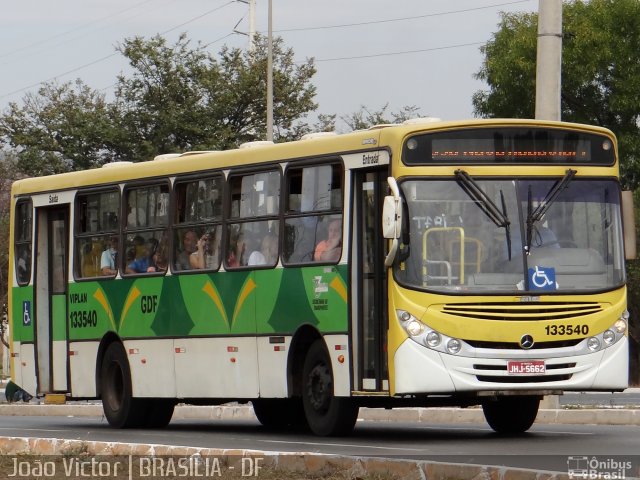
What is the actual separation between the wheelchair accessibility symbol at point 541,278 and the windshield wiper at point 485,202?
320 mm

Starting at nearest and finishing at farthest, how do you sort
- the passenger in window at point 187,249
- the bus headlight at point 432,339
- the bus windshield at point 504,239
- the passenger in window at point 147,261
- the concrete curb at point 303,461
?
the concrete curb at point 303,461
the bus headlight at point 432,339
the bus windshield at point 504,239
the passenger in window at point 187,249
the passenger in window at point 147,261

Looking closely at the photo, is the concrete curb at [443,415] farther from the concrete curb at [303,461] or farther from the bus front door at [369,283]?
the concrete curb at [303,461]

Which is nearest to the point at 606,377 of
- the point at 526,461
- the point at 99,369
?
the point at 526,461

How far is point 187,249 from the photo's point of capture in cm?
2028

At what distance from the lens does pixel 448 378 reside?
16.3 metres

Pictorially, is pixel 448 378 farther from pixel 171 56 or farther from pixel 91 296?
pixel 171 56

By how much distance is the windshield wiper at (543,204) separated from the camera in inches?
658

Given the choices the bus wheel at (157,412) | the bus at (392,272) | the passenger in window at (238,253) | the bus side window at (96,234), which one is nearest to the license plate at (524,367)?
the bus at (392,272)

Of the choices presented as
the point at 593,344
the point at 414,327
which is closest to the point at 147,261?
the point at 414,327

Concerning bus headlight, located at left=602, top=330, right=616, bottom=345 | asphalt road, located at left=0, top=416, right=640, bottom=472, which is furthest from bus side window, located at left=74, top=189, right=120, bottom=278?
bus headlight, located at left=602, top=330, right=616, bottom=345

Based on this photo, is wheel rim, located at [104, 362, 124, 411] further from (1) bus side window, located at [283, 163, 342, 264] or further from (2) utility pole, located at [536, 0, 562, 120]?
(2) utility pole, located at [536, 0, 562, 120]

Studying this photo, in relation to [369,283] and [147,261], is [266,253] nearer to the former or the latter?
[369,283]

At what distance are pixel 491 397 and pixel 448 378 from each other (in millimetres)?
873

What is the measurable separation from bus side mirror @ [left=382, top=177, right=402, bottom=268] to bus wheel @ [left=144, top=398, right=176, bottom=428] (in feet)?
20.7
